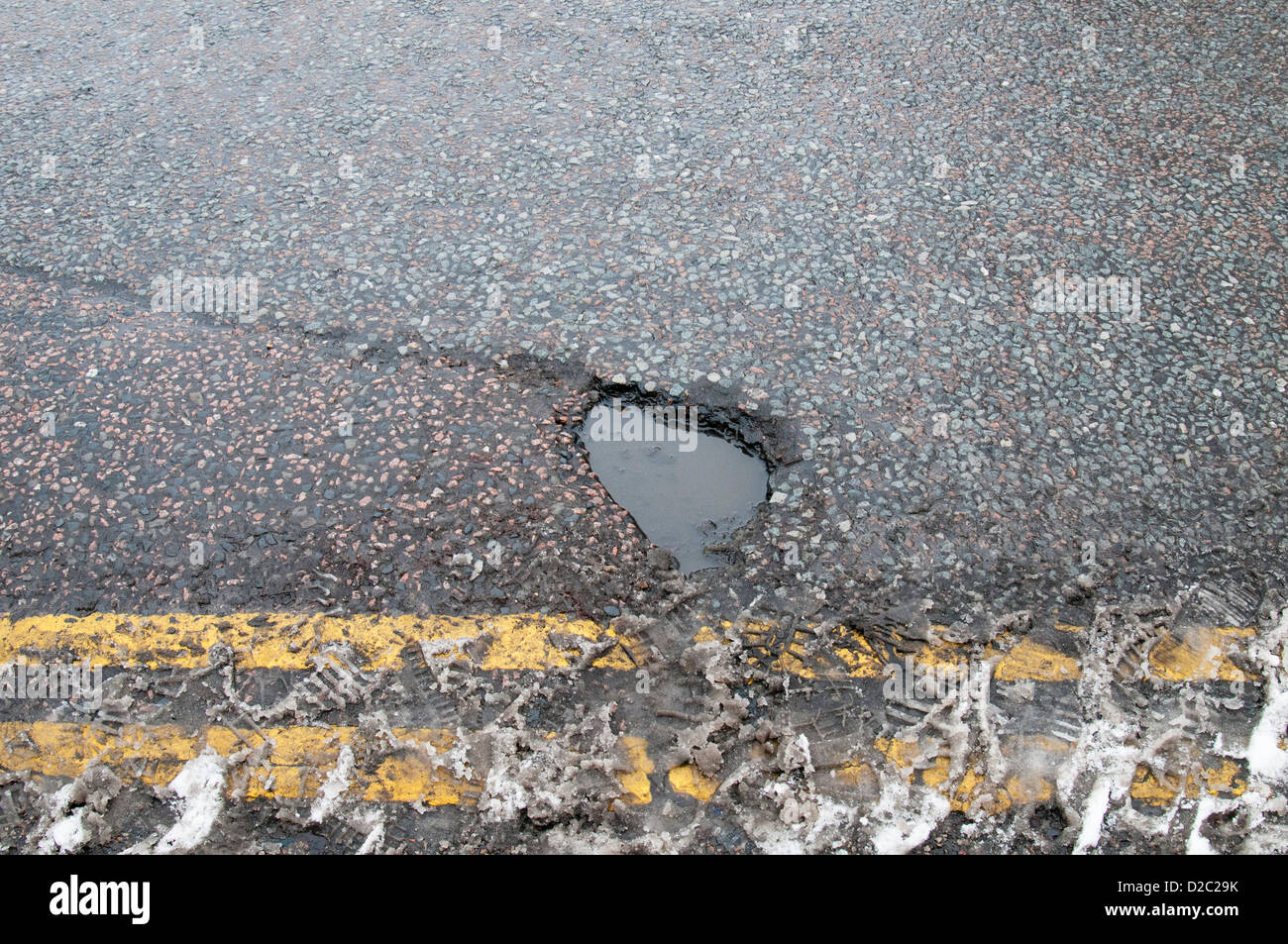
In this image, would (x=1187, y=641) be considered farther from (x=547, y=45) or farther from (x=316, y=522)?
(x=547, y=45)

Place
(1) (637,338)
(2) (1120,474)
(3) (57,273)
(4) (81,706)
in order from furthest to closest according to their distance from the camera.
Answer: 1. (3) (57,273)
2. (1) (637,338)
3. (2) (1120,474)
4. (4) (81,706)

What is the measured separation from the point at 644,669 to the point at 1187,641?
180 centimetres

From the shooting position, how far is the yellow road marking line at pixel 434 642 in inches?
120

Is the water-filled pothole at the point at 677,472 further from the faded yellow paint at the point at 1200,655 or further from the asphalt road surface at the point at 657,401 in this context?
the faded yellow paint at the point at 1200,655

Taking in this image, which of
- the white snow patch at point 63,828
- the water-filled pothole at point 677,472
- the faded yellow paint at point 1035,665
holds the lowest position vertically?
the white snow patch at point 63,828

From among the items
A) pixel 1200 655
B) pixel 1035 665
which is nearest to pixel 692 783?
pixel 1035 665

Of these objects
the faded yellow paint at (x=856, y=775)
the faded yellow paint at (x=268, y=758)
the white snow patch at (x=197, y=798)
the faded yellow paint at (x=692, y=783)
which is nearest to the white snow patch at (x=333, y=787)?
the faded yellow paint at (x=268, y=758)

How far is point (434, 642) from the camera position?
3088 mm

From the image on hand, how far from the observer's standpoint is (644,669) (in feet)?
9.93

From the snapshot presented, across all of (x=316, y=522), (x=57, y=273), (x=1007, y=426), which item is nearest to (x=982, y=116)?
(x=1007, y=426)

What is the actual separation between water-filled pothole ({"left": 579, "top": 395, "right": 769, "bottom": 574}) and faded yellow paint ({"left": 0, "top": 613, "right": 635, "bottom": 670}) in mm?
506

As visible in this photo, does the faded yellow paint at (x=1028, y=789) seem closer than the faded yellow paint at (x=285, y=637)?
Yes

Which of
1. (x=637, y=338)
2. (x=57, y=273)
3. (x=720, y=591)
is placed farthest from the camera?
(x=57, y=273)

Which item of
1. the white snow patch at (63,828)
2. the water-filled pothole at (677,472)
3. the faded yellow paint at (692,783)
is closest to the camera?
the white snow patch at (63,828)
